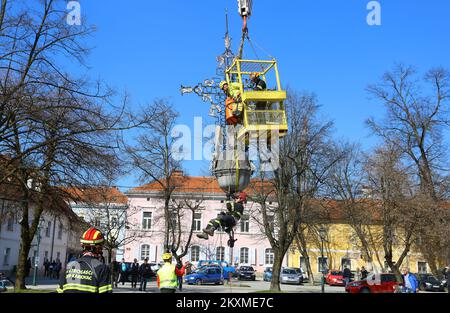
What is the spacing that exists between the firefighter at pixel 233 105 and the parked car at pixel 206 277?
29110 mm

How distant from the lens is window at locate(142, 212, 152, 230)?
2554 inches

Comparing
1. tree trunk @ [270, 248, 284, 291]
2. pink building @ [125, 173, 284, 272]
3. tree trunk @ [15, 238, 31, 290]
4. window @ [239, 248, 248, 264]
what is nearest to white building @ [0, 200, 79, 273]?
tree trunk @ [15, 238, 31, 290]

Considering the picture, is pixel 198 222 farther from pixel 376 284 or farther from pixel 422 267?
pixel 376 284

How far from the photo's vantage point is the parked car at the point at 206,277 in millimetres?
40250

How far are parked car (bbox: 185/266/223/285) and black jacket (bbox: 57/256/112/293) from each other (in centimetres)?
3483

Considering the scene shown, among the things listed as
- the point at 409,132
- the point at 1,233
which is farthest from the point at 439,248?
the point at 1,233

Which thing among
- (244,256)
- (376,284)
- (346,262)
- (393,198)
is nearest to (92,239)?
(393,198)

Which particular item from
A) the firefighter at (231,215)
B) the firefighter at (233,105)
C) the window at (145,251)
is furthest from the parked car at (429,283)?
the firefighter at (233,105)

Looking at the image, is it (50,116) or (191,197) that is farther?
(191,197)

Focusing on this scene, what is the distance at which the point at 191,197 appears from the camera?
54000 mm

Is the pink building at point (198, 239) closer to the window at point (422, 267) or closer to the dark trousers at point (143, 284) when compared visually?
the window at point (422, 267)

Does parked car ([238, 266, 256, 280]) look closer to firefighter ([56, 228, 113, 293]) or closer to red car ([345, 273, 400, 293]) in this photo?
red car ([345, 273, 400, 293])

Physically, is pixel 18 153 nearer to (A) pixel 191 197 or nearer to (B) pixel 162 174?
(B) pixel 162 174
